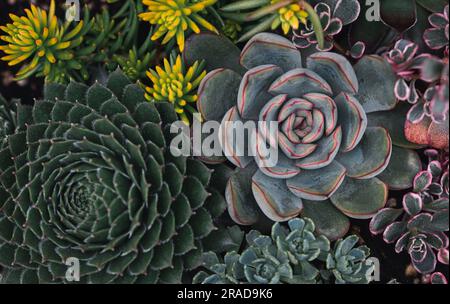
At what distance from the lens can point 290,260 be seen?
107cm

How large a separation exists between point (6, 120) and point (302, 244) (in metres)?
0.67

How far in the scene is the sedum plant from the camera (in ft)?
3.46

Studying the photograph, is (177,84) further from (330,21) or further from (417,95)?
(417,95)

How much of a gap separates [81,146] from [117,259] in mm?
221

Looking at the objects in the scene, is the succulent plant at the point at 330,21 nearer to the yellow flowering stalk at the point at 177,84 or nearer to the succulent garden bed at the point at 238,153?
the succulent garden bed at the point at 238,153

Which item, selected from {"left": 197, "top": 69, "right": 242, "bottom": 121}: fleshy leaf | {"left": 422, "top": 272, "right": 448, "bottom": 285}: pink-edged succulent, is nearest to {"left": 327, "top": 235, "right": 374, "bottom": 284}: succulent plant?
{"left": 422, "top": 272, "right": 448, "bottom": 285}: pink-edged succulent

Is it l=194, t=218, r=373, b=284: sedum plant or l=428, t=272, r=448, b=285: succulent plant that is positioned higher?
l=194, t=218, r=373, b=284: sedum plant

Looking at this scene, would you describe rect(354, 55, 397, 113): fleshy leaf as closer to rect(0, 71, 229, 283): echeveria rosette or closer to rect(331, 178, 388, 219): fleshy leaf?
rect(331, 178, 388, 219): fleshy leaf

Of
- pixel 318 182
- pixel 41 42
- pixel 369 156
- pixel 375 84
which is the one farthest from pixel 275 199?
pixel 41 42

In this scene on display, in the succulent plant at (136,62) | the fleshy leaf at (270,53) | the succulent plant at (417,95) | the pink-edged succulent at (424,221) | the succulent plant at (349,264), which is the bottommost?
the succulent plant at (349,264)

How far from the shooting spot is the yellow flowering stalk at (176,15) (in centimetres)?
102

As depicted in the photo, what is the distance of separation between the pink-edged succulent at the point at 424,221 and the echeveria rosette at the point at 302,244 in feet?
0.39

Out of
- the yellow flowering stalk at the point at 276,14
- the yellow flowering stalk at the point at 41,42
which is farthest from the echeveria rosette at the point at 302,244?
the yellow flowering stalk at the point at 41,42

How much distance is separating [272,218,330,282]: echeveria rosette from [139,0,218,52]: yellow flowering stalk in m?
0.42
